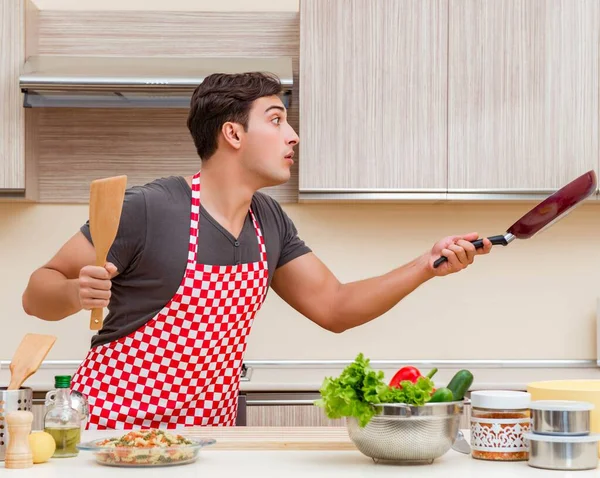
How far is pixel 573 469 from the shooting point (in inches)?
50.3

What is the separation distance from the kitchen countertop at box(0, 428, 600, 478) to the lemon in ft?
0.04

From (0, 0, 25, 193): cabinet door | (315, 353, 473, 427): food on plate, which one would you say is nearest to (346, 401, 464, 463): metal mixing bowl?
(315, 353, 473, 427): food on plate

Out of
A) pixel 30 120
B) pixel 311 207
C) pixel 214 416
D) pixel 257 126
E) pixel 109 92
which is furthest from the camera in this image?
pixel 311 207

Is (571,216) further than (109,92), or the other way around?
(571,216)

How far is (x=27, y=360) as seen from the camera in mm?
1429

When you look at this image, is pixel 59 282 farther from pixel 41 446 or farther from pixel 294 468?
pixel 294 468

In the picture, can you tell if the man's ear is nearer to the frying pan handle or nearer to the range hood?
the frying pan handle

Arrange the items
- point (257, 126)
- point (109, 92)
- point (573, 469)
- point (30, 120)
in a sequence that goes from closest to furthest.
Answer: point (573, 469)
point (257, 126)
point (109, 92)
point (30, 120)

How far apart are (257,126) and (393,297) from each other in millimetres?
501

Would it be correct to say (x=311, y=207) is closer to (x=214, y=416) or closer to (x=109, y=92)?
(x=109, y=92)

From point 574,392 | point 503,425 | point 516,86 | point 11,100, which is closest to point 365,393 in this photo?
point 503,425

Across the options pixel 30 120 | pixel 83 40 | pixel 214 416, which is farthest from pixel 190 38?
pixel 214 416

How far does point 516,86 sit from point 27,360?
1.97 metres

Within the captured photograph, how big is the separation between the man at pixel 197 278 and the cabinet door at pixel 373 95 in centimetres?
78
